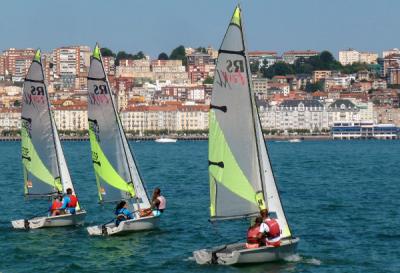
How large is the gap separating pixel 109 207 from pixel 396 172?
1292 inches

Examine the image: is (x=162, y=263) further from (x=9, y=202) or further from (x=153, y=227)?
(x=9, y=202)

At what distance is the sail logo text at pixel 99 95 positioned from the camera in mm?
32562

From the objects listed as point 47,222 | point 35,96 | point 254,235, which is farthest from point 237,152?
point 35,96

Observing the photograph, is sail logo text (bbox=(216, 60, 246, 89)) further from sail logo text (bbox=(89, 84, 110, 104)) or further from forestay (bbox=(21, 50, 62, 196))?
forestay (bbox=(21, 50, 62, 196))

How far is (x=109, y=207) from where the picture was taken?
39625 mm

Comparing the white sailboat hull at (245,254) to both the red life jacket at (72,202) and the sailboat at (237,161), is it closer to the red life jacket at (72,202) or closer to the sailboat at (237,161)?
the sailboat at (237,161)

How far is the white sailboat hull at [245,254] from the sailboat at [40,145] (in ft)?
29.1

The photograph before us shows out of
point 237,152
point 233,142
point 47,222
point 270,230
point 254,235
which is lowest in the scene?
point 47,222

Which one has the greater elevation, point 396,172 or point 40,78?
point 40,78

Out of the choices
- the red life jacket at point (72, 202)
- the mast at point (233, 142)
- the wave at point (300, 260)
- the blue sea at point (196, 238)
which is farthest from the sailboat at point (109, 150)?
the wave at point (300, 260)

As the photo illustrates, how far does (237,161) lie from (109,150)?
7.39 metres

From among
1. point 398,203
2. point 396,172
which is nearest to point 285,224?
point 398,203

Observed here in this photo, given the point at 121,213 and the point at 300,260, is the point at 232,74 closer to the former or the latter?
the point at 300,260

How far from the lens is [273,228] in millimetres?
25359
